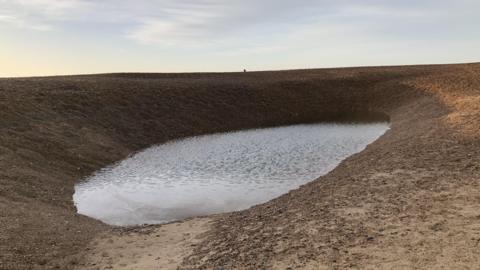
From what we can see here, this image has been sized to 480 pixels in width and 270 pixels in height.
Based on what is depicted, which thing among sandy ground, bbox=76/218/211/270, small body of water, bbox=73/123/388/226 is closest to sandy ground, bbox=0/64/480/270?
sandy ground, bbox=76/218/211/270

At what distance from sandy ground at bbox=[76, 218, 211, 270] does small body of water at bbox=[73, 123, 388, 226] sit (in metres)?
2.38

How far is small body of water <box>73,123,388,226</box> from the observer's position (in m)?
18.4

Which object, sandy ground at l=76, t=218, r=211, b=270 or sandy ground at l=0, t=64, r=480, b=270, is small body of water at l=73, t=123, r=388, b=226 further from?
sandy ground at l=76, t=218, r=211, b=270

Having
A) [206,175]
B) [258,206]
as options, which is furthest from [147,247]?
[206,175]

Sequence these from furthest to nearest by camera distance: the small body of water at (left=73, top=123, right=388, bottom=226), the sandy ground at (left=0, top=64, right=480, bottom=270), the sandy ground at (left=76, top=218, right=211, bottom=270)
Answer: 1. the small body of water at (left=73, top=123, right=388, bottom=226)
2. the sandy ground at (left=76, top=218, right=211, bottom=270)
3. the sandy ground at (left=0, top=64, right=480, bottom=270)

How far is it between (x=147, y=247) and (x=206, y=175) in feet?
35.9

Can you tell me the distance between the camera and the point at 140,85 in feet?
159

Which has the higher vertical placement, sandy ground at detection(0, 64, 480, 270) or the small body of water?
sandy ground at detection(0, 64, 480, 270)

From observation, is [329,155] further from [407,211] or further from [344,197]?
[407,211]

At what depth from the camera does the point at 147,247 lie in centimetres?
1291

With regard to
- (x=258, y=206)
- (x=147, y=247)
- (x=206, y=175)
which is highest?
(x=258, y=206)

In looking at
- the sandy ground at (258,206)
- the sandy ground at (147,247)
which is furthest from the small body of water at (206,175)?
the sandy ground at (147,247)

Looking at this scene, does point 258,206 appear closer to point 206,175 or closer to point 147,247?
point 147,247

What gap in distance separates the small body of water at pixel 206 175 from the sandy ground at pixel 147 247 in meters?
2.38
